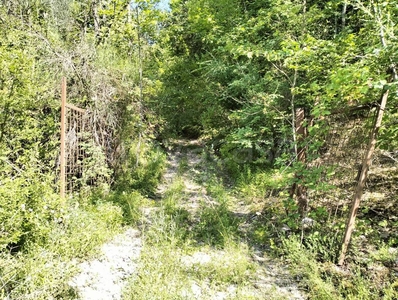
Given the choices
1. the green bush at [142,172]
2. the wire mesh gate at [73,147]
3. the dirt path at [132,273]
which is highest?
the wire mesh gate at [73,147]

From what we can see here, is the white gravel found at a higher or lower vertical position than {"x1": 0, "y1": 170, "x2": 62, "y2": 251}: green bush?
lower

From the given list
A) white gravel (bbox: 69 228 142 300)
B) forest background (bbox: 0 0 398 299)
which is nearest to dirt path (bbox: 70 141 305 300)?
white gravel (bbox: 69 228 142 300)

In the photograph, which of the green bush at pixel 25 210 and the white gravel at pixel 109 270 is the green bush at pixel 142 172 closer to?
the white gravel at pixel 109 270

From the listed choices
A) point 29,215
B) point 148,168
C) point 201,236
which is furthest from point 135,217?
point 148,168

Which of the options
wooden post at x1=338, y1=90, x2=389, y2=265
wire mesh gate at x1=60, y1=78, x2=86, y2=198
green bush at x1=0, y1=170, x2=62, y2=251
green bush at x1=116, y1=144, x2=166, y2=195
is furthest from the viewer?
green bush at x1=116, y1=144, x2=166, y2=195

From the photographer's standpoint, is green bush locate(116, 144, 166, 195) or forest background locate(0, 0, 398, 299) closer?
forest background locate(0, 0, 398, 299)

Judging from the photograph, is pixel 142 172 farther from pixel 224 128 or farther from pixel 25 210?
pixel 25 210

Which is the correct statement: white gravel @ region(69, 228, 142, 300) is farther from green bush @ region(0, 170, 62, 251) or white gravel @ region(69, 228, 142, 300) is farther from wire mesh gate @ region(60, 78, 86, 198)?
wire mesh gate @ region(60, 78, 86, 198)

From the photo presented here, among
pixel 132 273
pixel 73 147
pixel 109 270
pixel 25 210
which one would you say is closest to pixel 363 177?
pixel 132 273

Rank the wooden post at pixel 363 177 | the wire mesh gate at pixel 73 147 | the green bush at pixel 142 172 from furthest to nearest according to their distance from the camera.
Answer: the green bush at pixel 142 172, the wire mesh gate at pixel 73 147, the wooden post at pixel 363 177

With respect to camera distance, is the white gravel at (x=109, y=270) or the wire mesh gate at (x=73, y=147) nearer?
the white gravel at (x=109, y=270)

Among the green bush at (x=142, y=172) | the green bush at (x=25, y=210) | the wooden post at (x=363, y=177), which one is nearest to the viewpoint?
the green bush at (x=25, y=210)

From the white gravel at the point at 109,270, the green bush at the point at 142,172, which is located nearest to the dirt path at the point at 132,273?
the white gravel at the point at 109,270

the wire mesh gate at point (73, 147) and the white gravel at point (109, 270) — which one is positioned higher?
the wire mesh gate at point (73, 147)
